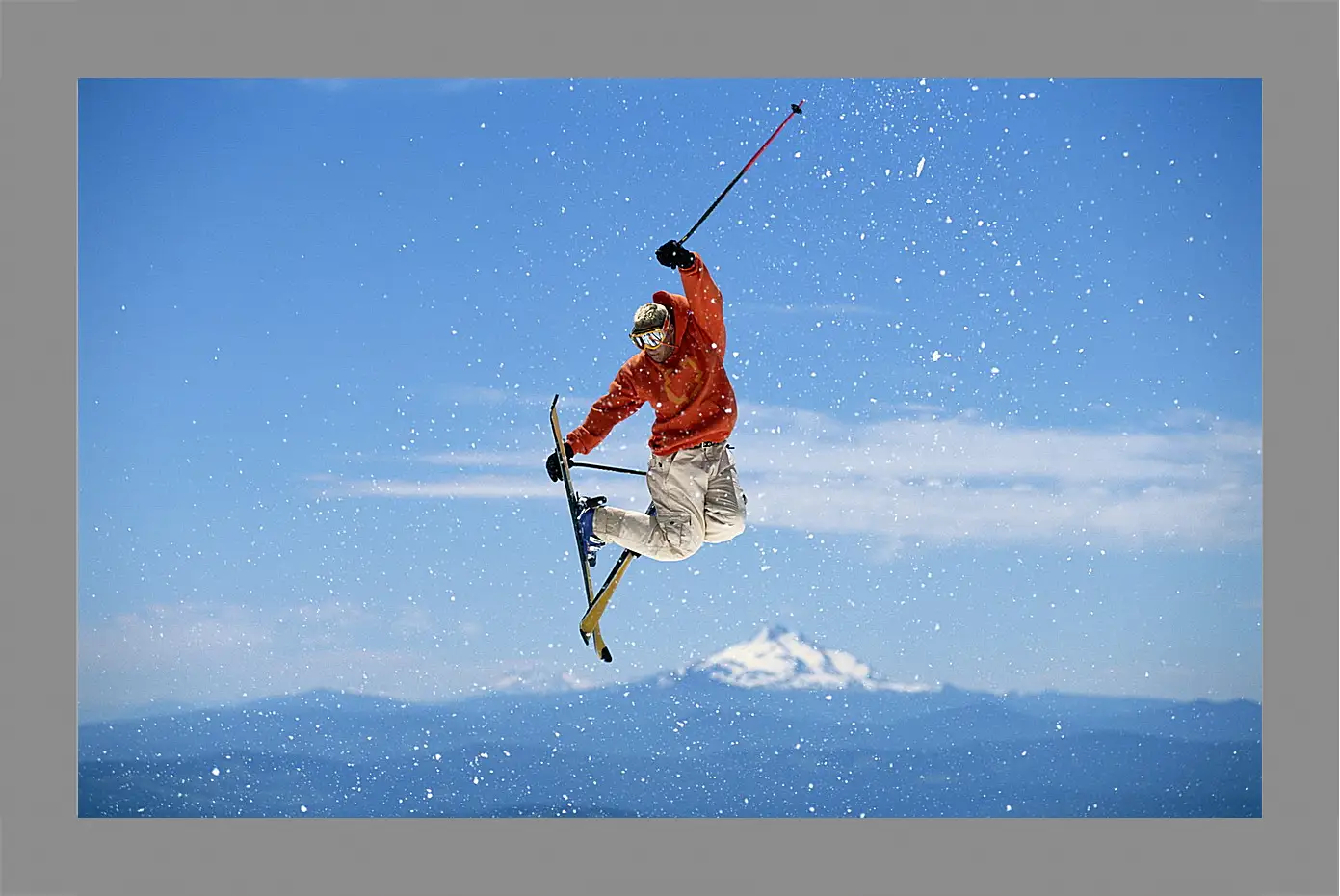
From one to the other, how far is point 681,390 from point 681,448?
0.18m

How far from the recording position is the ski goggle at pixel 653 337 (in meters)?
4.56

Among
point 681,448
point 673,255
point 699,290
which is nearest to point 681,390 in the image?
point 681,448

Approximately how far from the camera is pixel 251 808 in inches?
326

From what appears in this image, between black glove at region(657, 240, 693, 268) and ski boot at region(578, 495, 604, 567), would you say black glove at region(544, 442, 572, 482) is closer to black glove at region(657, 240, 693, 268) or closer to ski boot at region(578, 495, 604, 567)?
ski boot at region(578, 495, 604, 567)

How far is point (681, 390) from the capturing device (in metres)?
4.70

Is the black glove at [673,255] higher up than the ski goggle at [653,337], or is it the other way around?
the black glove at [673,255]

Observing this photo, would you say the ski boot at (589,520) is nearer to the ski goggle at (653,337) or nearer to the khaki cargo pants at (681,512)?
the khaki cargo pants at (681,512)

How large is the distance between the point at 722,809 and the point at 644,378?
13.2ft

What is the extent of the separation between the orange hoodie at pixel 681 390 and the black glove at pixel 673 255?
7.6 inches

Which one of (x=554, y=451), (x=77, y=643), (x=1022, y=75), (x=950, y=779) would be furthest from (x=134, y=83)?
(x=950, y=779)

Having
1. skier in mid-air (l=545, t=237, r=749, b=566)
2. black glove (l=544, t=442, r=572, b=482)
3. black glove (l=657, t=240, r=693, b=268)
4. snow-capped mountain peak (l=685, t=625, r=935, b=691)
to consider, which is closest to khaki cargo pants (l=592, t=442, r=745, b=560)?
skier in mid-air (l=545, t=237, r=749, b=566)

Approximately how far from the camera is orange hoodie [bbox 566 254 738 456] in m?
4.63

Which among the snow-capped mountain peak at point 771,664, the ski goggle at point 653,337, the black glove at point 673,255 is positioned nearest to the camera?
the black glove at point 673,255

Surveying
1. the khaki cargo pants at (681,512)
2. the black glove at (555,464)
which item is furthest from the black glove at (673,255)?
the black glove at (555,464)
